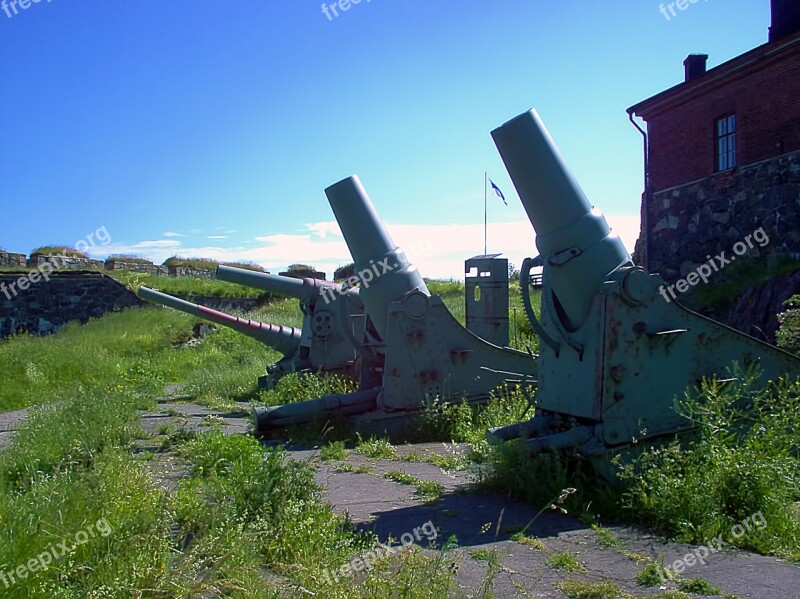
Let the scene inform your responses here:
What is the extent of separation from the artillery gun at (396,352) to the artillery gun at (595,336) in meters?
2.69

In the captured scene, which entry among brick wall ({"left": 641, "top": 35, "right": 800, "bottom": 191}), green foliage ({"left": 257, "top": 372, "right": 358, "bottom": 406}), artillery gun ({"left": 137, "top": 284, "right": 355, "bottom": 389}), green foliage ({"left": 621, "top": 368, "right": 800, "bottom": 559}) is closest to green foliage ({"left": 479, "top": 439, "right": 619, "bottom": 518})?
green foliage ({"left": 621, "top": 368, "right": 800, "bottom": 559})

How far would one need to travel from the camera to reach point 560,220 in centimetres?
542

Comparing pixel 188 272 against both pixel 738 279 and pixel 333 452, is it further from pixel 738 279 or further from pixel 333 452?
pixel 333 452

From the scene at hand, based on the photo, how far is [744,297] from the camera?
1293 cm

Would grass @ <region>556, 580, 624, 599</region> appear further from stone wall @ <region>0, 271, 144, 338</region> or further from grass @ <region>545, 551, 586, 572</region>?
stone wall @ <region>0, 271, 144, 338</region>

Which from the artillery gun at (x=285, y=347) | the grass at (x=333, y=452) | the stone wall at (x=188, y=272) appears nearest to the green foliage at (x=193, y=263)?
the stone wall at (x=188, y=272)

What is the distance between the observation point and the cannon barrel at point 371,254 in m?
8.52

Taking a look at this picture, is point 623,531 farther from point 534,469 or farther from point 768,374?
point 768,374

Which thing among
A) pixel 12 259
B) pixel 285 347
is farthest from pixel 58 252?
pixel 285 347

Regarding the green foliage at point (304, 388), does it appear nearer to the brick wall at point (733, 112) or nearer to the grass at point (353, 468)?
the grass at point (353, 468)

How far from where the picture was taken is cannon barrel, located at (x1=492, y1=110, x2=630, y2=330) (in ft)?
17.4

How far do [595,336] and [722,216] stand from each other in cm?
1371

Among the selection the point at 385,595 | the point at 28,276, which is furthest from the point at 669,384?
the point at 28,276

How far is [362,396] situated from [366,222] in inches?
80.0
